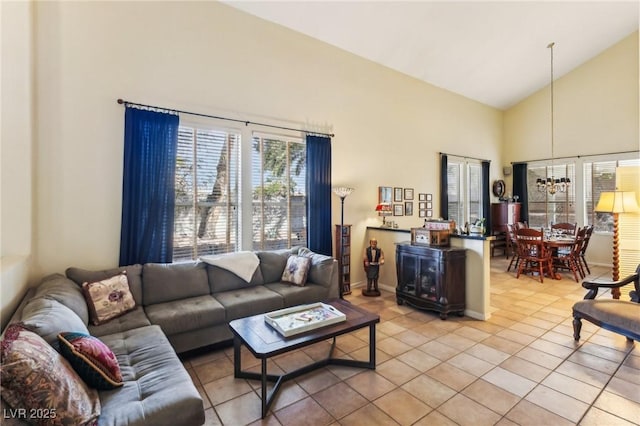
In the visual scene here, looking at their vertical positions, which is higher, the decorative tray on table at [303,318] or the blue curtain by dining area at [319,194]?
the blue curtain by dining area at [319,194]

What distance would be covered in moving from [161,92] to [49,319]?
270 centimetres

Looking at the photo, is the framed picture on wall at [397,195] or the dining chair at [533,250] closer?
the dining chair at [533,250]

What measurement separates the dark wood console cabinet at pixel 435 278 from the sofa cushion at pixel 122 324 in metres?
3.17

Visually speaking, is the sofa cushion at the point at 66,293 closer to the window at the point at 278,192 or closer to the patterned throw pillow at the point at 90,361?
the patterned throw pillow at the point at 90,361

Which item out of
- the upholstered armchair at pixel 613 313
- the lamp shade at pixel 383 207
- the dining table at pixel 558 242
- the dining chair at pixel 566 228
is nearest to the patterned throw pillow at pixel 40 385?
the upholstered armchair at pixel 613 313

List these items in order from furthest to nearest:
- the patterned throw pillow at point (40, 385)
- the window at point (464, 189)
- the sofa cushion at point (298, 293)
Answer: the window at point (464, 189)
the sofa cushion at point (298, 293)
the patterned throw pillow at point (40, 385)

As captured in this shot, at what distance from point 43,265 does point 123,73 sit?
2174mm

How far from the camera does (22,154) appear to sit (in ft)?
8.77

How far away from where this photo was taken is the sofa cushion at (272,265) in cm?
381

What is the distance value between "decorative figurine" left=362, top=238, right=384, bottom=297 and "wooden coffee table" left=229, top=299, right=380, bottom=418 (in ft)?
5.98

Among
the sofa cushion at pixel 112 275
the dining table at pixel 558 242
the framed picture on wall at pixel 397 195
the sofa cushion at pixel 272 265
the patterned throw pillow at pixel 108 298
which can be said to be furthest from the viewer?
the framed picture on wall at pixel 397 195

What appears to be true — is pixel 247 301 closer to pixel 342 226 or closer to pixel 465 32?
pixel 342 226

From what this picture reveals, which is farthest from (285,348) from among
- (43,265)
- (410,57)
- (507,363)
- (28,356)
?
(410,57)

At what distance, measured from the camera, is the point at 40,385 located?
1280 millimetres
